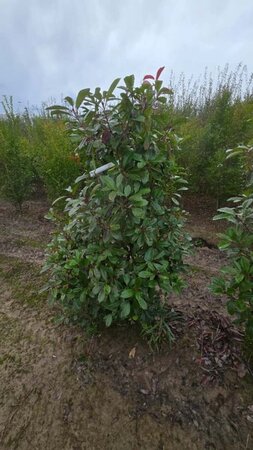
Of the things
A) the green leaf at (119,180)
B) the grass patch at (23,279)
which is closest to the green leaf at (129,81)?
the green leaf at (119,180)

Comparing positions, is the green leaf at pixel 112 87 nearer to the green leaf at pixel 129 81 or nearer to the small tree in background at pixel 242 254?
the green leaf at pixel 129 81

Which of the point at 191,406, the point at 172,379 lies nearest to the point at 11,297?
the point at 172,379

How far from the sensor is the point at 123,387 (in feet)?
4.56

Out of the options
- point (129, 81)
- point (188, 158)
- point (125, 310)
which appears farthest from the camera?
point (188, 158)

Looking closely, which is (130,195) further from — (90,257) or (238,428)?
(238,428)

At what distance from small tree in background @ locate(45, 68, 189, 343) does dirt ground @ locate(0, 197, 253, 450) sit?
19cm

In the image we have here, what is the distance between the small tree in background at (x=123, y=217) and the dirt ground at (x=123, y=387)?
0.19m

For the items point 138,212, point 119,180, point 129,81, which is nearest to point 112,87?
point 129,81

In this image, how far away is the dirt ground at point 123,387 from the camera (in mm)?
1209

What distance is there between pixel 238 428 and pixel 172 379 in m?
0.35

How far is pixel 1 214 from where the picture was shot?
3844 millimetres

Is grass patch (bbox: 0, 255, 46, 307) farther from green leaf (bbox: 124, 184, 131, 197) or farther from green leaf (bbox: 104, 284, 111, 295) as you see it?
green leaf (bbox: 124, 184, 131, 197)

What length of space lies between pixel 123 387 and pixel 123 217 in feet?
3.03

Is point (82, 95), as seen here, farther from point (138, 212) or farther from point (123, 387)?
point (123, 387)
